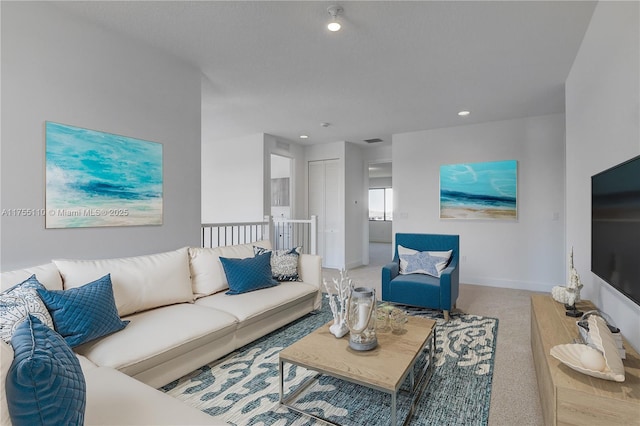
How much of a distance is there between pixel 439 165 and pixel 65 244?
16.2 feet

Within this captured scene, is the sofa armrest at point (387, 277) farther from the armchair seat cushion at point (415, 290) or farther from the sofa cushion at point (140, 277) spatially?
the sofa cushion at point (140, 277)

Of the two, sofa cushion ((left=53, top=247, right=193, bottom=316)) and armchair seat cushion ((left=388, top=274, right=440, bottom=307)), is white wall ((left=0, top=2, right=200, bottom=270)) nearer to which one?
sofa cushion ((left=53, top=247, right=193, bottom=316))

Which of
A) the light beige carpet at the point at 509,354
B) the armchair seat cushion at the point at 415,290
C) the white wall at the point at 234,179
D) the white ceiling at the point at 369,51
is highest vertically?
the white ceiling at the point at 369,51

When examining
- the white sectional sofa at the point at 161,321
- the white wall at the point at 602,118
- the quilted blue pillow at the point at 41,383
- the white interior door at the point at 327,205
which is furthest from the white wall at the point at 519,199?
the quilted blue pillow at the point at 41,383

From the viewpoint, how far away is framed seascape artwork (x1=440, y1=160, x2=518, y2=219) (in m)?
4.73

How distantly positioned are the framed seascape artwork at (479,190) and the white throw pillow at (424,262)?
62.0 inches

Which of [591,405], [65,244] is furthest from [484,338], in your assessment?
[65,244]

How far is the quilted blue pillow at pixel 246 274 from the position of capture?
286 centimetres

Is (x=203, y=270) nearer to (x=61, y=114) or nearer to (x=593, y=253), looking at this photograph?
(x=61, y=114)

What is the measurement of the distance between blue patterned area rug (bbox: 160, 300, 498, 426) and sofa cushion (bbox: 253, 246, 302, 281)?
2.61 feet

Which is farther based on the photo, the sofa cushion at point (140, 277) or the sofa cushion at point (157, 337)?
the sofa cushion at point (140, 277)

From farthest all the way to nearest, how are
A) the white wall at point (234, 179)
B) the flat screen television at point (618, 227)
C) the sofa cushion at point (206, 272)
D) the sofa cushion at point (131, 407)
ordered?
the white wall at point (234, 179)
the sofa cushion at point (206, 272)
the flat screen television at point (618, 227)
the sofa cushion at point (131, 407)

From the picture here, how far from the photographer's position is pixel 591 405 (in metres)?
1.26

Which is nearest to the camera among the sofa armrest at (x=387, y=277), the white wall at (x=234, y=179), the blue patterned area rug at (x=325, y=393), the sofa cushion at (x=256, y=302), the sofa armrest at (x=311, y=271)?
the blue patterned area rug at (x=325, y=393)
